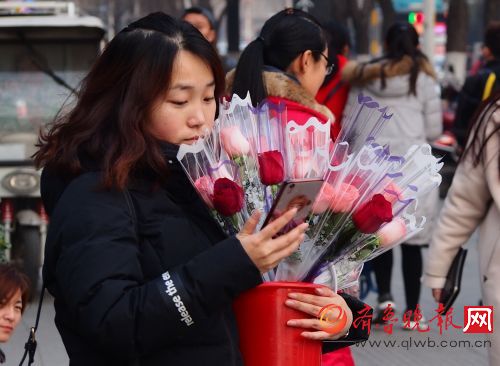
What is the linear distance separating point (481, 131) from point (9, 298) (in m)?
1.71

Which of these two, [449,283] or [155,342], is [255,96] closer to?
[449,283]

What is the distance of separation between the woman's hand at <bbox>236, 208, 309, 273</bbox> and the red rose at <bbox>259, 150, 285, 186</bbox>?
13 centimetres

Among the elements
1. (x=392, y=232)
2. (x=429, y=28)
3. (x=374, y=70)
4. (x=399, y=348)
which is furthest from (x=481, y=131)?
(x=429, y=28)

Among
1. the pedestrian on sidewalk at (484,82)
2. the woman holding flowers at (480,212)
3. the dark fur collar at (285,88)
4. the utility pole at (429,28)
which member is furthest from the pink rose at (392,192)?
the utility pole at (429,28)

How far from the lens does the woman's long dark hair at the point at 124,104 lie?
2.41 metres

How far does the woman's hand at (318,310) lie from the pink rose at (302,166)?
0.25 metres

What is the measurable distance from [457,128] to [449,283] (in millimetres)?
5863

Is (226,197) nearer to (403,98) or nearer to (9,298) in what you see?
(9,298)

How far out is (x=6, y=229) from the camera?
27.5 feet

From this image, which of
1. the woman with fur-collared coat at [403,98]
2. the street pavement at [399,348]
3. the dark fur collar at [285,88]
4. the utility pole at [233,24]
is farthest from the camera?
the utility pole at [233,24]

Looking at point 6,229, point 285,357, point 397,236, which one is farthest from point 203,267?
point 6,229

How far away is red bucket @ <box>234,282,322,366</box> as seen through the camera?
98.5 inches

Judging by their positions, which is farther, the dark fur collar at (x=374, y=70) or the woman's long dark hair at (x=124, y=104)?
the dark fur collar at (x=374, y=70)

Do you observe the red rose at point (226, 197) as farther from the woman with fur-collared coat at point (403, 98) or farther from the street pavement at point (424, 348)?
the woman with fur-collared coat at point (403, 98)
